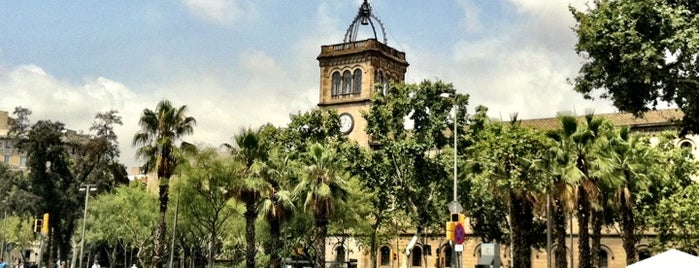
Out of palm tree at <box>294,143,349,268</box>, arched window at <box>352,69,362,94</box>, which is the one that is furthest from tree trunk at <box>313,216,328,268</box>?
arched window at <box>352,69,362,94</box>

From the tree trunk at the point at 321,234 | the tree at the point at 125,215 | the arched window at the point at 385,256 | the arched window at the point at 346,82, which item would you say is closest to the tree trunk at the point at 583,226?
the tree trunk at the point at 321,234

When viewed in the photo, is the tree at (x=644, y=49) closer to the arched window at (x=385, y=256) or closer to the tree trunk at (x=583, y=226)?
the tree trunk at (x=583, y=226)

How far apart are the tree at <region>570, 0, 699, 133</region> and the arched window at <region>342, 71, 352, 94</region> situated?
160 feet

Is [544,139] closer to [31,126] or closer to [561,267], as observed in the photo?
[561,267]

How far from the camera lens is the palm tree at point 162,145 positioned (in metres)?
33.6

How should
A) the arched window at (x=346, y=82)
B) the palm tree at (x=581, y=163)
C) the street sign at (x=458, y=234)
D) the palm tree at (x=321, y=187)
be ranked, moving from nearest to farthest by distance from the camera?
the street sign at (x=458, y=234)
the palm tree at (x=581, y=163)
the palm tree at (x=321, y=187)
the arched window at (x=346, y=82)

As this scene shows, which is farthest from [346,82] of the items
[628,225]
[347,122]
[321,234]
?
[628,225]

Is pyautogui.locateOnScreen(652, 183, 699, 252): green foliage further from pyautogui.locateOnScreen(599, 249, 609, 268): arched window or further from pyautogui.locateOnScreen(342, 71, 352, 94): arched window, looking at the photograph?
pyautogui.locateOnScreen(342, 71, 352, 94): arched window

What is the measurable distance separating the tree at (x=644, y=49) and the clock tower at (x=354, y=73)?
46198mm

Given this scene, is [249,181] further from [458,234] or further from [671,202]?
[671,202]

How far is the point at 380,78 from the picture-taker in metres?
67.2

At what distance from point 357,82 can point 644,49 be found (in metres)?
50.4

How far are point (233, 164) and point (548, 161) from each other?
48.3 ft

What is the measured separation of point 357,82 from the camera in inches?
2635
